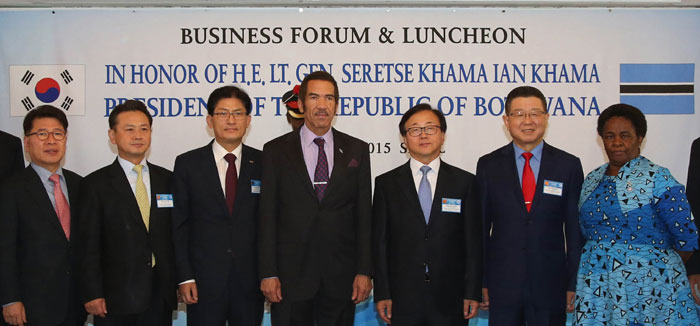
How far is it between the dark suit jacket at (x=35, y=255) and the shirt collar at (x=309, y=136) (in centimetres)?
132

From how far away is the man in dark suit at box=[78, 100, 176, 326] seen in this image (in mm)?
3078

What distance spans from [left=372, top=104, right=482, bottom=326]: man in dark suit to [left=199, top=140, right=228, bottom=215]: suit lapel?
33.5 inches

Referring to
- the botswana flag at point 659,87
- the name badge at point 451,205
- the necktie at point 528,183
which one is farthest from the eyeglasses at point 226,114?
the botswana flag at point 659,87

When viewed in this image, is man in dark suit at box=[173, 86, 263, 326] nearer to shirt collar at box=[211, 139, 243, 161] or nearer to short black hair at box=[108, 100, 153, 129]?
shirt collar at box=[211, 139, 243, 161]

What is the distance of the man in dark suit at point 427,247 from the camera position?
10.1 ft

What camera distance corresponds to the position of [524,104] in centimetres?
331

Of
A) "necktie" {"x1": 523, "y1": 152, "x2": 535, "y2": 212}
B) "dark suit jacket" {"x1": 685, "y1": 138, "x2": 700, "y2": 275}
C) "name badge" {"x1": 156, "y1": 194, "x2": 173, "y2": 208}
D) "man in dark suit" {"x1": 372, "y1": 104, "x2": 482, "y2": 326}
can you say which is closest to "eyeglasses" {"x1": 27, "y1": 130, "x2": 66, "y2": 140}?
"name badge" {"x1": 156, "y1": 194, "x2": 173, "y2": 208}

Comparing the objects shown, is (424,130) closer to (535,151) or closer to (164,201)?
(535,151)

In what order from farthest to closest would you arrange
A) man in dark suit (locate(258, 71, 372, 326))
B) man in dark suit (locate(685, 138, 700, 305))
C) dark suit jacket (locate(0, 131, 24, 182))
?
1. dark suit jacket (locate(0, 131, 24, 182))
2. man in dark suit (locate(685, 138, 700, 305))
3. man in dark suit (locate(258, 71, 372, 326))

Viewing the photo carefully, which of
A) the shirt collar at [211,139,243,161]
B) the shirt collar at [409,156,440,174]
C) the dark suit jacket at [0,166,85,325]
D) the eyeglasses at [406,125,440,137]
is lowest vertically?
the dark suit jacket at [0,166,85,325]

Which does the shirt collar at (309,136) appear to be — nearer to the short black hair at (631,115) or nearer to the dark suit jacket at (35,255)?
the dark suit jacket at (35,255)

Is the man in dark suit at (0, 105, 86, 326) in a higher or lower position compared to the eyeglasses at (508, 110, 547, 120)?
lower

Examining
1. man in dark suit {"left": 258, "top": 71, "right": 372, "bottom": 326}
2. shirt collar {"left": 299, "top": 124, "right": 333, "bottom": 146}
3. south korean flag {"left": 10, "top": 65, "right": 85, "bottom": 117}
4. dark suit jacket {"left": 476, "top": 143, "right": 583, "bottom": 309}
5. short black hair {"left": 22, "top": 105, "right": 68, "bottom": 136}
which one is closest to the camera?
man in dark suit {"left": 258, "top": 71, "right": 372, "bottom": 326}

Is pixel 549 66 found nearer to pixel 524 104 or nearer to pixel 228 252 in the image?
pixel 524 104
